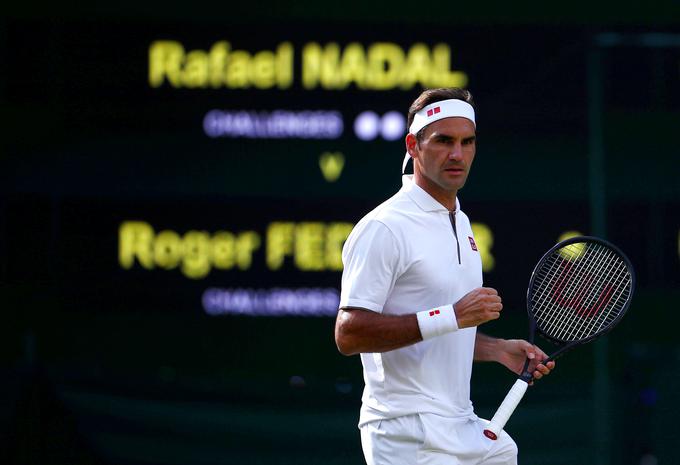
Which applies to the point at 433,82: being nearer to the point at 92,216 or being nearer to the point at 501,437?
the point at 92,216

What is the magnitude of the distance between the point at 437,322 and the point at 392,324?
0.34ft

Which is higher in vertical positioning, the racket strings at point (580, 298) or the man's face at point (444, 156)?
the man's face at point (444, 156)

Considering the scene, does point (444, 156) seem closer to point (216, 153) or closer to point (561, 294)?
point (561, 294)

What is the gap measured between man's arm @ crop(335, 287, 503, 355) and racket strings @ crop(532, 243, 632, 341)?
51 cm

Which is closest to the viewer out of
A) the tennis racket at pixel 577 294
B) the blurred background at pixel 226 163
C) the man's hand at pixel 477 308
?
the man's hand at pixel 477 308

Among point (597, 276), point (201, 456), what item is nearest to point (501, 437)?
point (597, 276)

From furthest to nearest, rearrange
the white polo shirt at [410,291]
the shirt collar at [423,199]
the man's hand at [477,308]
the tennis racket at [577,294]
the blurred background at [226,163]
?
the blurred background at [226,163]
the tennis racket at [577,294]
the shirt collar at [423,199]
the white polo shirt at [410,291]
the man's hand at [477,308]

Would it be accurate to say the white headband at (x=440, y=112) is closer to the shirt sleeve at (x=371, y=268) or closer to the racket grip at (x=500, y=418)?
the shirt sleeve at (x=371, y=268)

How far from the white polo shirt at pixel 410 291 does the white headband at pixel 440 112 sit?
19 cm

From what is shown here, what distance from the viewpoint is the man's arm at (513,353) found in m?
3.57

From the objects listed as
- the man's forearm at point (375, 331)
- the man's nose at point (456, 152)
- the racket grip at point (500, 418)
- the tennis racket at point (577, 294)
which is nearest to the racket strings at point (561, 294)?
the tennis racket at point (577, 294)

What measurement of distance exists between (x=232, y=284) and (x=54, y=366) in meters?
0.80

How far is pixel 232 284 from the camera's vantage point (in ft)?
20.6

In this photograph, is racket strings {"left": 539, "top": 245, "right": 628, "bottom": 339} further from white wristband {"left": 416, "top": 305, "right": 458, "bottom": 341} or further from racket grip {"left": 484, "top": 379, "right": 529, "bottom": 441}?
white wristband {"left": 416, "top": 305, "right": 458, "bottom": 341}
